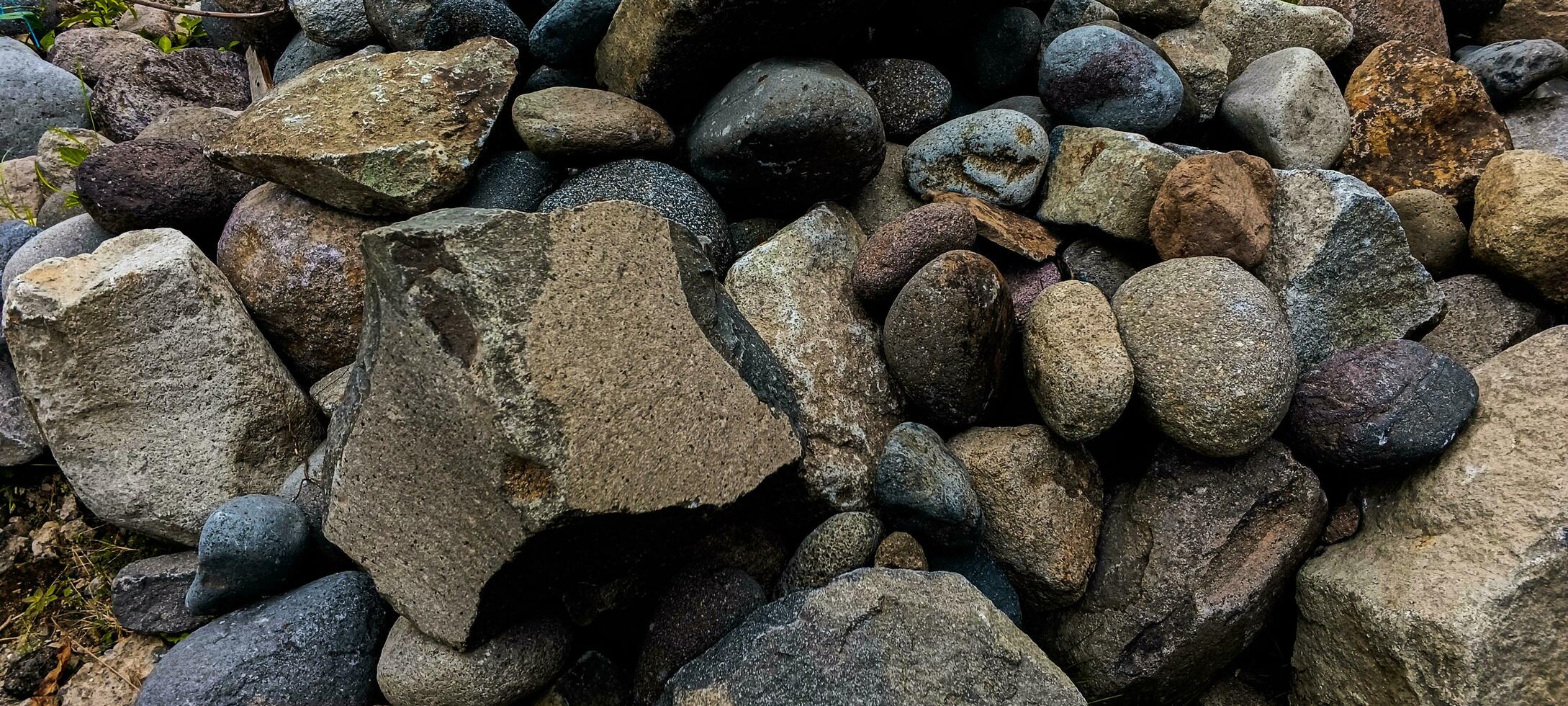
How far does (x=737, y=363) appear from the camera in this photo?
2346 mm

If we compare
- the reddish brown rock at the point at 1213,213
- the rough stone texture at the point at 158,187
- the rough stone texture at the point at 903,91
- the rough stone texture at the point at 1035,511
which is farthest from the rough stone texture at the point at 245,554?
the reddish brown rock at the point at 1213,213

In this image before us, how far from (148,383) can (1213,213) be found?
3.09 metres

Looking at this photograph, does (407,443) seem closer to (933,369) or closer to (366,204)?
(366,204)

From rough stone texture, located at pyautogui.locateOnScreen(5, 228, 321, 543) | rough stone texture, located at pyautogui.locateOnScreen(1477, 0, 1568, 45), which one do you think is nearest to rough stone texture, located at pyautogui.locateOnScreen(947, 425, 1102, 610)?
rough stone texture, located at pyautogui.locateOnScreen(5, 228, 321, 543)

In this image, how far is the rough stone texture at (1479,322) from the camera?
2818 millimetres

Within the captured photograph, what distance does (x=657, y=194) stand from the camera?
112 inches

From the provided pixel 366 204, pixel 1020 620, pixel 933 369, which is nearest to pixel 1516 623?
pixel 1020 620

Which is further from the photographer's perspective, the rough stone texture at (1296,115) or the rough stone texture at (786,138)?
the rough stone texture at (1296,115)

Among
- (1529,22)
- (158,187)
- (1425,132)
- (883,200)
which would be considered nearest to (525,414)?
(883,200)

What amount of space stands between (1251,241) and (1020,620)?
1.31 meters

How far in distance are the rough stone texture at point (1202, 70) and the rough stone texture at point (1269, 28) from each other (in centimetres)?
22

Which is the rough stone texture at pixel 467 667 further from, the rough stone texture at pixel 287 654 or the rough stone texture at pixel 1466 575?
the rough stone texture at pixel 1466 575

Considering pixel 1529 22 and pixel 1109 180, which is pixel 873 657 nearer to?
pixel 1109 180

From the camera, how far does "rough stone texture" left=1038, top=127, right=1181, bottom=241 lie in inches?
113
